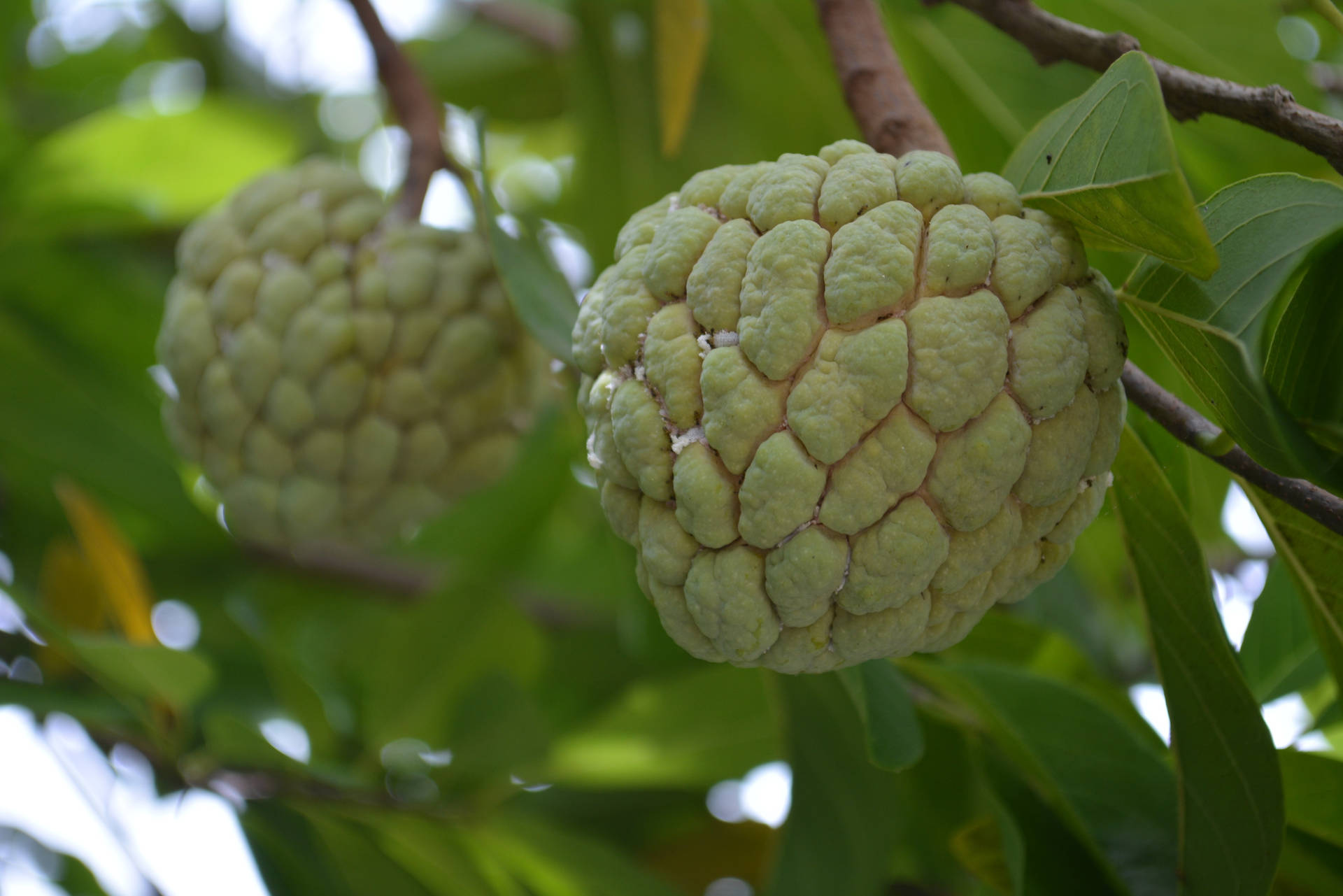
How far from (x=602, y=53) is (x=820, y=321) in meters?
1.56

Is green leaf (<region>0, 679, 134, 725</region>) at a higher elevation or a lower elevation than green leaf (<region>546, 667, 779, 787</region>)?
higher

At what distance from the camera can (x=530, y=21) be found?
2891mm

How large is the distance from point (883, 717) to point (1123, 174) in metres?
0.64

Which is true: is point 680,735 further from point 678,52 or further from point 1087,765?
point 678,52

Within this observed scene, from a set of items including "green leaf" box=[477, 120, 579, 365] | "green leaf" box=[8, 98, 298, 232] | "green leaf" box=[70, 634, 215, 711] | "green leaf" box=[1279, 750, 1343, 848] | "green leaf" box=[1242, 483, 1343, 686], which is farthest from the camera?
"green leaf" box=[8, 98, 298, 232]

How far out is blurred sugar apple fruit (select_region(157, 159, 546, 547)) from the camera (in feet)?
5.99

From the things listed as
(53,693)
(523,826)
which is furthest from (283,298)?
(523,826)

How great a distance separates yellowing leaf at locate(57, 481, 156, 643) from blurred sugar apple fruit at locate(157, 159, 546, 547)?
0.26 m

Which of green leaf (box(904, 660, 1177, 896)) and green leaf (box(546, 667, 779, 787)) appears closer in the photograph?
green leaf (box(904, 660, 1177, 896))

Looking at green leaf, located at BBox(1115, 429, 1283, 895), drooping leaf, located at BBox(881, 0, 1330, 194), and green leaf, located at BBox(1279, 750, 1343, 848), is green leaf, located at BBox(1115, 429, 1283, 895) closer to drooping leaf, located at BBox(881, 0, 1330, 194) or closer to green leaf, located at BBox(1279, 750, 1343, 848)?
green leaf, located at BBox(1279, 750, 1343, 848)

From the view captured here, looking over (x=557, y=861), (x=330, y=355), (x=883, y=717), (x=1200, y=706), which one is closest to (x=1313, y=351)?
(x=1200, y=706)

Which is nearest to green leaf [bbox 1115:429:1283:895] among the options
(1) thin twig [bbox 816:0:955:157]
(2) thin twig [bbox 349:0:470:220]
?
(1) thin twig [bbox 816:0:955:157]

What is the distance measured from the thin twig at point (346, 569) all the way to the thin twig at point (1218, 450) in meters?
1.91

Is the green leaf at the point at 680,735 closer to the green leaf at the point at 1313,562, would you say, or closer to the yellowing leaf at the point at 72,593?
the green leaf at the point at 1313,562
